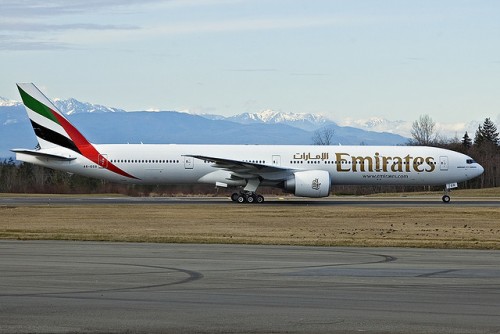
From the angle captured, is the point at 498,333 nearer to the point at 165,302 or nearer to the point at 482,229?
the point at 165,302

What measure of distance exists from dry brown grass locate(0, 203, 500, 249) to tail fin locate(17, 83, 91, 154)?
237 inches

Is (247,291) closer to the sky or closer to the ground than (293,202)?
closer to the ground

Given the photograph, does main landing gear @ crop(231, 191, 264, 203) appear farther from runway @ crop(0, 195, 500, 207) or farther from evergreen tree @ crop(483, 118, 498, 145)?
evergreen tree @ crop(483, 118, 498, 145)

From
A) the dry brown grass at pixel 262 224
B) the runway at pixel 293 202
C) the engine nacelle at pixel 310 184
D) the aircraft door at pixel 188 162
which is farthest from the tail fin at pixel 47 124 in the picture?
the engine nacelle at pixel 310 184

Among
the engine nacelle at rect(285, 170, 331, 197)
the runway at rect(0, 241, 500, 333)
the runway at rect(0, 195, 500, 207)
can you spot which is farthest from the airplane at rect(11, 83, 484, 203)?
the runway at rect(0, 241, 500, 333)

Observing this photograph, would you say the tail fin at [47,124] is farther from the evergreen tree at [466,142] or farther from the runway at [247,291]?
the evergreen tree at [466,142]

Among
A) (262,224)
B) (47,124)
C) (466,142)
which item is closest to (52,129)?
(47,124)

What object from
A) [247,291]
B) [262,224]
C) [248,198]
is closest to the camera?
[247,291]

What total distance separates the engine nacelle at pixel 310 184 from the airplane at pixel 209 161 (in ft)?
1.58

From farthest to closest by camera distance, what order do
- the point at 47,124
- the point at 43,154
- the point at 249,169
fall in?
the point at 47,124 < the point at 43,154 < the point at 249,169

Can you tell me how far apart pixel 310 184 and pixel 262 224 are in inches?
532

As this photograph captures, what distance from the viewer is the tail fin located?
4919 centimetres

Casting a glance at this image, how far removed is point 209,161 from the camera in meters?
48.0

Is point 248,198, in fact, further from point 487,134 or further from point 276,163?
point 487,134
